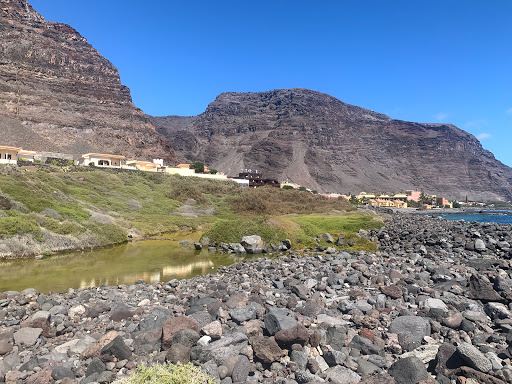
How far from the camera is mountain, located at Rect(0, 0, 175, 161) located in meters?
125

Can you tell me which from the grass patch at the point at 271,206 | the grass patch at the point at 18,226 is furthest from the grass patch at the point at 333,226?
the grass patch at the point at 18,226

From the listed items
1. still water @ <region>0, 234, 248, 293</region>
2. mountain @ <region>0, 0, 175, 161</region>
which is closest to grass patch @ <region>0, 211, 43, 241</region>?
still water @ <region>0, 234, 248, 293</region>

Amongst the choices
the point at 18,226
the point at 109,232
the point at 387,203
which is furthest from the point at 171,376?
the point at 387,203

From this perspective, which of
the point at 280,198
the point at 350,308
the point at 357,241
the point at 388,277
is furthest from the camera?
the point at 280,198

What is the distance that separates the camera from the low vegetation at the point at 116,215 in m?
24.0

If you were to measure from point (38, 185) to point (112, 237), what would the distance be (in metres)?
13.6

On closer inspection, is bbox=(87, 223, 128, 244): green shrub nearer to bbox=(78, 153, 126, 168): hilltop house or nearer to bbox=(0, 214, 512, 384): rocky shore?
bbox=(0, 214, 512, 384): rocky shore

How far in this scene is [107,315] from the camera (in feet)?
30.0

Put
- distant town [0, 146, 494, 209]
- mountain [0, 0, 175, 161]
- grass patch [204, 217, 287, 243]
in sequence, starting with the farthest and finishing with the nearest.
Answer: mountain [0, 0, 175, 161], distant town [0, 146, 494, 209], grass patch [204, 217, 287, 243]

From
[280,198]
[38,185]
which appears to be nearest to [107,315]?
[38,185]

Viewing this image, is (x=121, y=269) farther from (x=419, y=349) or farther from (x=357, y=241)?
(x=357, y=241)

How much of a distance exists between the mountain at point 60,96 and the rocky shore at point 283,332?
12414cm

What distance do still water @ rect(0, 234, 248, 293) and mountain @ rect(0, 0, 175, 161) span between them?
110448 mm

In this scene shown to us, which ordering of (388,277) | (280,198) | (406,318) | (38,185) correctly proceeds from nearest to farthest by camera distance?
1. (406,318)
2. (388,277)
3. (38,185)
4. (280,198)
